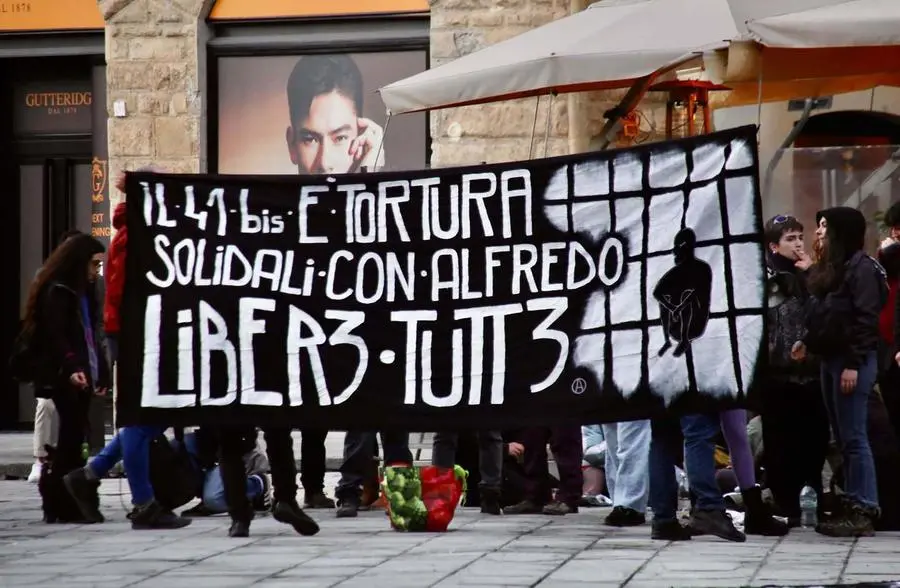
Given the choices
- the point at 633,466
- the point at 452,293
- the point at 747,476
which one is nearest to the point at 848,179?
the point at 633,466

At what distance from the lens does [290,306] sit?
9.09 meters

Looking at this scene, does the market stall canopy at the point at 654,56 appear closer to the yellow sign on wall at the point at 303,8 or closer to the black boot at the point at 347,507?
the black boot at the point at 347,507

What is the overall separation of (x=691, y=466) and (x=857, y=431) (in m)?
0.91

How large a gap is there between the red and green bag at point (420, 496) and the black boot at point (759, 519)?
1508mm

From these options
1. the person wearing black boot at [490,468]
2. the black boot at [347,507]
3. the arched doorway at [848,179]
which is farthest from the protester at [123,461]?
the arched doorway at [848,179]

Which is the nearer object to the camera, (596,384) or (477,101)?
(596,384)

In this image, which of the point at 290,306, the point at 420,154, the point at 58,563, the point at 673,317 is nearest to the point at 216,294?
the point at 290,306

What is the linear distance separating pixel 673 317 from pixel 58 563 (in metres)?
3.02

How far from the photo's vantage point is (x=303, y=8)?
16531mm

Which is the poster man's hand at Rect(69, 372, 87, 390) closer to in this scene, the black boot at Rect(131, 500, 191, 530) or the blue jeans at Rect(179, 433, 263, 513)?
the blue jeans at Rect(179, 433, 263, 513)

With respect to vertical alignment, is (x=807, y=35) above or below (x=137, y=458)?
above

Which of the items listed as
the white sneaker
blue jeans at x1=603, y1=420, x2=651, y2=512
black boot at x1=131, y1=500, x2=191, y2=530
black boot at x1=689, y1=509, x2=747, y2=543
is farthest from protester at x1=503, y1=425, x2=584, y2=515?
the white sneaker

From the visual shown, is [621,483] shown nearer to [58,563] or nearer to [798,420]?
[798,420]

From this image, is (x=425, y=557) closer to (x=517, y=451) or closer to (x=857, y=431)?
(x=857, y=431)
